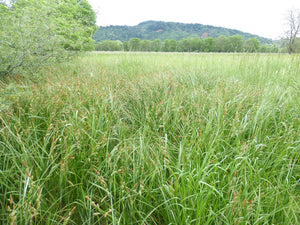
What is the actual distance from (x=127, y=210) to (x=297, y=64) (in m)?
3.74

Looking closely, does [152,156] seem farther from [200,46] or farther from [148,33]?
[148,33]

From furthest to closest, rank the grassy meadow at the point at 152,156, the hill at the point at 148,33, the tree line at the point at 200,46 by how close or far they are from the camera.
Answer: the hill at the point at 148,33 → the tree line at the point at 200,46 → the grassy meadow at the point at 152,156

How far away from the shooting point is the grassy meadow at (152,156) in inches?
36.2

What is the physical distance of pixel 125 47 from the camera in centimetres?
593

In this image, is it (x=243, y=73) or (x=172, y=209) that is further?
(x=243, y=73)

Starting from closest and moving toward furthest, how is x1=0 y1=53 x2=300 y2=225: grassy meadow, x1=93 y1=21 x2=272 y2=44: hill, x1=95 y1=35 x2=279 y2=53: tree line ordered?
x1=0 y1=53 x2=300 y2=225: grassy meadow, x1=95 y1=35 x2=279 y2=53: tree line, x1=93 y1=21 x2=272 y2=44: hill

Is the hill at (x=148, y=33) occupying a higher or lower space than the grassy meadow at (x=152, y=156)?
higher

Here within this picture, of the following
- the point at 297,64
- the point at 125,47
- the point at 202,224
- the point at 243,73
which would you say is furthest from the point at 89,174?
the point at 125,47

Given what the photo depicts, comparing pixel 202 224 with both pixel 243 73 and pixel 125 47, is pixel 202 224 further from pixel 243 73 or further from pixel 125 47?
pixel 125 47

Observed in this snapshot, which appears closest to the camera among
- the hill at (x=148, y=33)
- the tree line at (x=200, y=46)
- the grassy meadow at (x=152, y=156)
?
the grassy meadow at (x=152, y=156)

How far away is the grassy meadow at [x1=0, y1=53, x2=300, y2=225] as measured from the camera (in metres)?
0.92

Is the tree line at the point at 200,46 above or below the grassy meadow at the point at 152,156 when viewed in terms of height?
above

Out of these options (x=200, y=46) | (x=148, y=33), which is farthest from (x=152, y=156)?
(x=148, y=33)

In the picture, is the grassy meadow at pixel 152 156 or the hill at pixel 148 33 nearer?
the grassy meadow at pixel 152 156
